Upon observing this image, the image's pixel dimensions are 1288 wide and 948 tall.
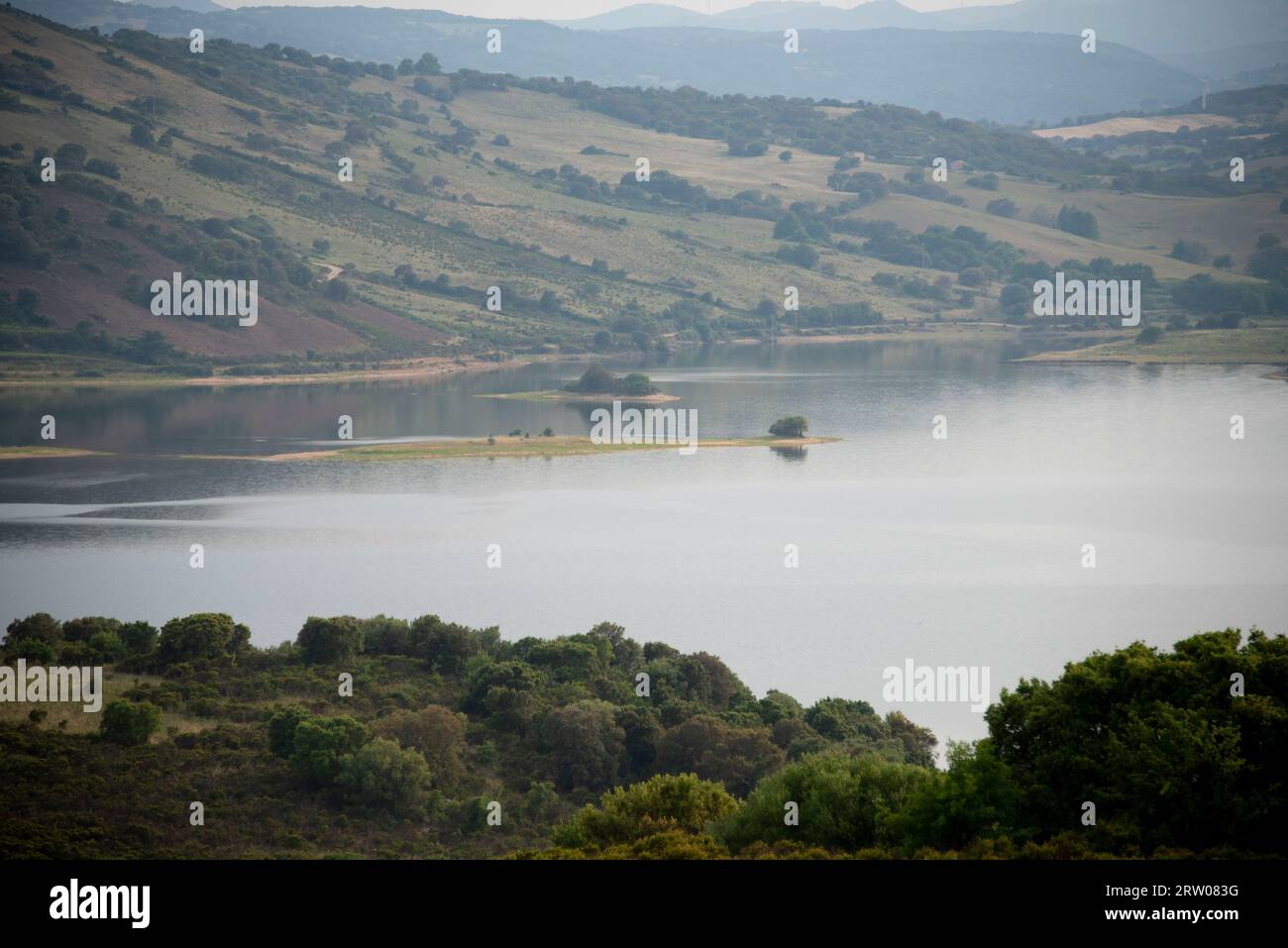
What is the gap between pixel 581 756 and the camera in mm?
36500

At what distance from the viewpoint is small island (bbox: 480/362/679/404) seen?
117688mm

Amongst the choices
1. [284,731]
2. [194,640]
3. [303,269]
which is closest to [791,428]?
[194,640]

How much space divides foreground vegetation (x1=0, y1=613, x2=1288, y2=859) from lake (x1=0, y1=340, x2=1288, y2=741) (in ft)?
22.8

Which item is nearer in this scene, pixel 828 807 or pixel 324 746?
pixel 828 807

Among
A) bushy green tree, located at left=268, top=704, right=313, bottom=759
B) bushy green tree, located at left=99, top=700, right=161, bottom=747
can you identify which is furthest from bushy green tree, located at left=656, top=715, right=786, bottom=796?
bushy green tree, located at left=99, top=700, right=161, bottom=747

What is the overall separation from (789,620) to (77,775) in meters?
27.8

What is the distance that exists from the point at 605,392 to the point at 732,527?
47388 millimetres

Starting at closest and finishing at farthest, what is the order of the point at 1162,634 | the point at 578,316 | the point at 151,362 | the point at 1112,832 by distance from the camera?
the point at 1112,832, the point at 1162,634, the point at 151,362, the point at 578,316

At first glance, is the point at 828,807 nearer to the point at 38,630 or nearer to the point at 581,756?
the point at 581,756

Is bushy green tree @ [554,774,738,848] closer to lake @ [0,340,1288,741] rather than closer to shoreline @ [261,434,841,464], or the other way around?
lake @ [0,340,1288,741]

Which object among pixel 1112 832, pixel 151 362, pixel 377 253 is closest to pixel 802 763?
pixel 1112 832

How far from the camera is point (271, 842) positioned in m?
31.5
